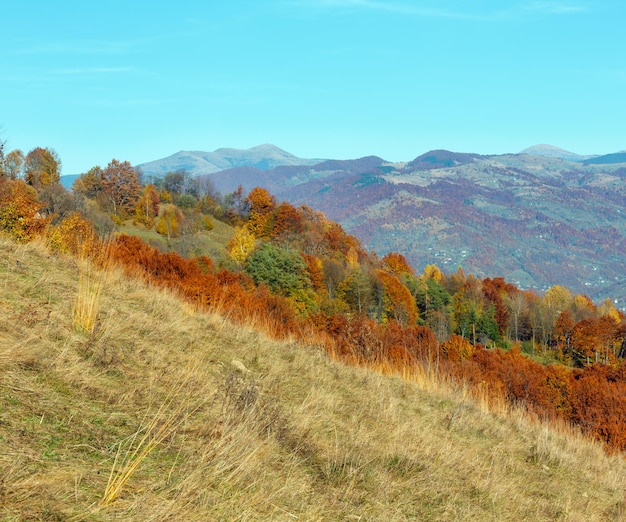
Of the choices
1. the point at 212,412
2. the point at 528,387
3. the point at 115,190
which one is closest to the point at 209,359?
the point at 212,412

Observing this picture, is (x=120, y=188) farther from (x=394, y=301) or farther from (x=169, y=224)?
(x=394, y=301)

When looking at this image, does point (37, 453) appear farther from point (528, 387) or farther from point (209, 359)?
point (528, 387)

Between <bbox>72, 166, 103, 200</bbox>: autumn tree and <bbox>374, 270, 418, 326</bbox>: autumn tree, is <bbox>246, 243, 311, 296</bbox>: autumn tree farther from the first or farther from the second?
<bbox>72, 166, 103, 200</bbox>: autumn tree

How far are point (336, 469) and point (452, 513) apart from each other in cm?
95

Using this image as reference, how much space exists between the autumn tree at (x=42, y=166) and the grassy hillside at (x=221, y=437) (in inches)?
3327

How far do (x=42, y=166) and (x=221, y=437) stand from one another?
95176 millimetres

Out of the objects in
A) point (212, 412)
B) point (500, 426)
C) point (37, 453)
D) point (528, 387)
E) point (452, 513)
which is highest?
point (37, 453)

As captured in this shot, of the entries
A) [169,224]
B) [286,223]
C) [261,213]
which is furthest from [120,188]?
[286,223]

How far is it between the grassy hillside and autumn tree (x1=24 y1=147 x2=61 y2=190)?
84.5 metres

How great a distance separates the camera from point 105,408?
152 inches

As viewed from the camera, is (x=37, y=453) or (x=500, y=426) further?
(x=500, y=426)

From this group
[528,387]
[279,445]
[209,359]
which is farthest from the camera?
Answer: [528,387]

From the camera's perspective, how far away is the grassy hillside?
298 cm

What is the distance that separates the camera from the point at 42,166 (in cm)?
8619
